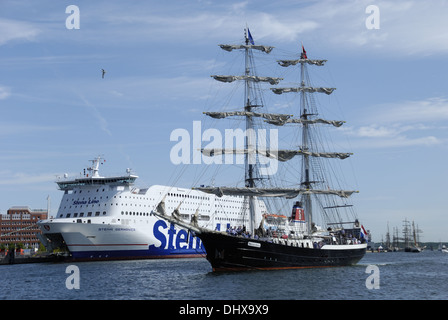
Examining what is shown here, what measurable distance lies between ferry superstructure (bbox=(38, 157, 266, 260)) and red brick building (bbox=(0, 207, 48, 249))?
Answer: 11309 centimetres

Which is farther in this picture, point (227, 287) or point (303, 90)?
point (303, 90)

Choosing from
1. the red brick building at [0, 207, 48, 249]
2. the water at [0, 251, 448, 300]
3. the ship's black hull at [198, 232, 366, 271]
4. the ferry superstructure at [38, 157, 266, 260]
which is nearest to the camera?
the water at [0, 251, 448, 300]

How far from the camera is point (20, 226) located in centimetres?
18612

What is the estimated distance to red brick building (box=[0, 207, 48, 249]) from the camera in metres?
184

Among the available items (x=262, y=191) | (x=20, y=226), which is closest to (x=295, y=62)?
(x=262, y=191)

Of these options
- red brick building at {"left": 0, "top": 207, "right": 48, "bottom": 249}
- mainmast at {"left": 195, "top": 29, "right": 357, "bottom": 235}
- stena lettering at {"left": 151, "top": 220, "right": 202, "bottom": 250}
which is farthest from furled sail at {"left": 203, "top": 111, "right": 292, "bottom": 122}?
red brick building at {"left": 0, "top": 207, "right": 48, "bottom": 249}

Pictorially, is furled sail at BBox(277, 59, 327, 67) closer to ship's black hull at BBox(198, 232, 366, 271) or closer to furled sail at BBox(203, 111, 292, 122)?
furled sail at BBox(203, 111, 292, 122)

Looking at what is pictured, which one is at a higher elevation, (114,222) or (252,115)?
(252,115)

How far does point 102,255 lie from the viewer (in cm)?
7038

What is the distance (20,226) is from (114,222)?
421 ft

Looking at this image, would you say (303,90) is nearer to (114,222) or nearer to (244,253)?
(244,253)
